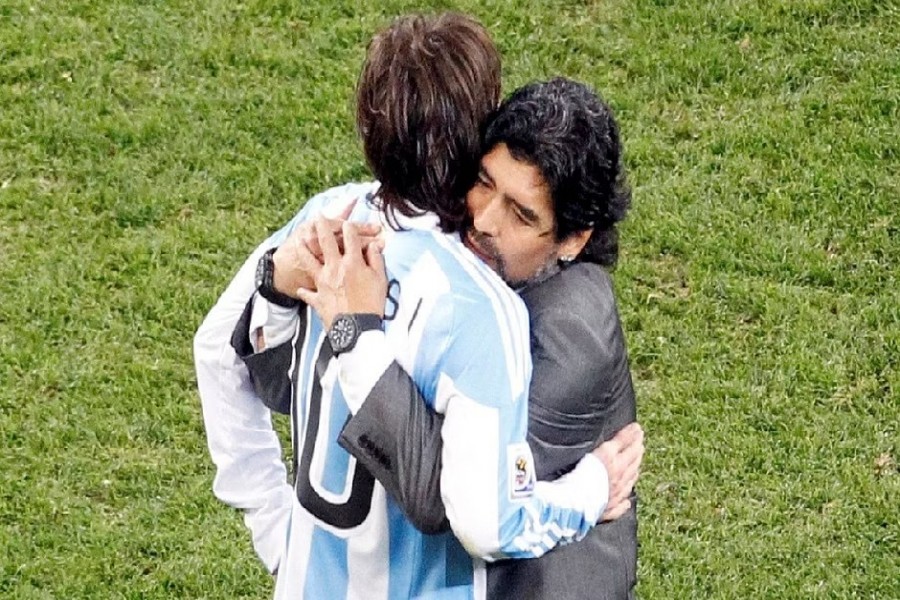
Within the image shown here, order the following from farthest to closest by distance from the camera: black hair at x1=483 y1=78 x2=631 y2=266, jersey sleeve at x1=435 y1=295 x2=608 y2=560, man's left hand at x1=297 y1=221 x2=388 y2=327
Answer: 1. black hair at x1=483 y1=78 x2=631 y2=266
2. man's left hand at x1=297 y1=221 x2=388 y2=327
3. jersey sleeve at x1=435 y1=295 x2=608 y2=560

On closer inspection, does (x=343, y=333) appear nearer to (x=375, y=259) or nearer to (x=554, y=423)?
(x=375, y=259)

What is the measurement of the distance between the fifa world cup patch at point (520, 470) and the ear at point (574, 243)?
1.47ft

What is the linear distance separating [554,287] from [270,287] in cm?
51

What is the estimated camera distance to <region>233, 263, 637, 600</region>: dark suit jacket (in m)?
2.82

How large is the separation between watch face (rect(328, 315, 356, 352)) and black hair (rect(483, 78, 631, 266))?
0.41m

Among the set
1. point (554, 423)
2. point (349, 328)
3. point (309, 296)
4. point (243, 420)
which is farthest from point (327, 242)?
point (243, 420)

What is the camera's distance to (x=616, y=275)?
6.69m

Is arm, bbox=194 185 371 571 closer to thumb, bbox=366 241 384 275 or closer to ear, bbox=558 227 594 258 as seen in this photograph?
thumb, bbox=366 241 384 275

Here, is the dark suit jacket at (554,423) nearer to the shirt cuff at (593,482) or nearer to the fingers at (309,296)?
the shirt cuff at (593,482)

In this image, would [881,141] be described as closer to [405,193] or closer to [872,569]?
[872,569]

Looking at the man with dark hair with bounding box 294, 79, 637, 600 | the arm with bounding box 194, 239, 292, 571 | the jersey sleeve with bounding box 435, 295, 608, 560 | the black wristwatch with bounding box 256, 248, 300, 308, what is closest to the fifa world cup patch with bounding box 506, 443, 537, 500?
the jersey sleeve with bounding box 435, 295, 608, 560

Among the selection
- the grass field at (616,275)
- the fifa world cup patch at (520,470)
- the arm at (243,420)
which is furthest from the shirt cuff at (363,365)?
the grass field at (616,275)

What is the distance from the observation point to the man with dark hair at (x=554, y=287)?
9.68ft

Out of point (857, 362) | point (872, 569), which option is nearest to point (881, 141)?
point (857, 362)
